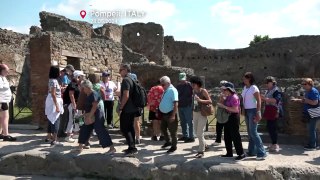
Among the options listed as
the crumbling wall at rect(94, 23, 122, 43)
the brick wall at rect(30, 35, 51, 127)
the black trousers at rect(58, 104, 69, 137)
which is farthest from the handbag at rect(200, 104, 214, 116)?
the crumbling wall at rect(94, 23, 122, 43)

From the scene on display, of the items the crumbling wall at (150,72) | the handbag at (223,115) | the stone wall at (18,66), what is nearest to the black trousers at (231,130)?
the handbag at (223,115)

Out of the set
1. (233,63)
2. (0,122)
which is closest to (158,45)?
(233,63)

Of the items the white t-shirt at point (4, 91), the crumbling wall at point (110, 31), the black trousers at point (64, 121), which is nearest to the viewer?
the white t-shirt at point (4, 91)

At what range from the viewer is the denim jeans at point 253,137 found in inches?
263

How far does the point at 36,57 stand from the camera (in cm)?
1128

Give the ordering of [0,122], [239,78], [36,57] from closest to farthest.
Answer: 1. [0,122]
2. [36,57]
3. [239,78]

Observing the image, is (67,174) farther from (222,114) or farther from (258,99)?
(258,99)

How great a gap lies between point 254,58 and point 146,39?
34.6 ft

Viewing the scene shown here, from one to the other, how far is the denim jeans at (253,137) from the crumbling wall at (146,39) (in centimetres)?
2679

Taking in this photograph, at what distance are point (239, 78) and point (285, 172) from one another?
30.9 metres

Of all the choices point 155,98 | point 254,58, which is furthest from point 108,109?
point 254,58

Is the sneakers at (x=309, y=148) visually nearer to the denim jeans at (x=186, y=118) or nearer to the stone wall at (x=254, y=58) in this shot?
the denim jeans at (x=186, y=118)

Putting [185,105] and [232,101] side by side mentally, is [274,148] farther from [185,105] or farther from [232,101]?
[185,105]

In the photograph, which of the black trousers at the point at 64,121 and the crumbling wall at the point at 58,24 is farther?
the crumbling wall at the point at 58,24
